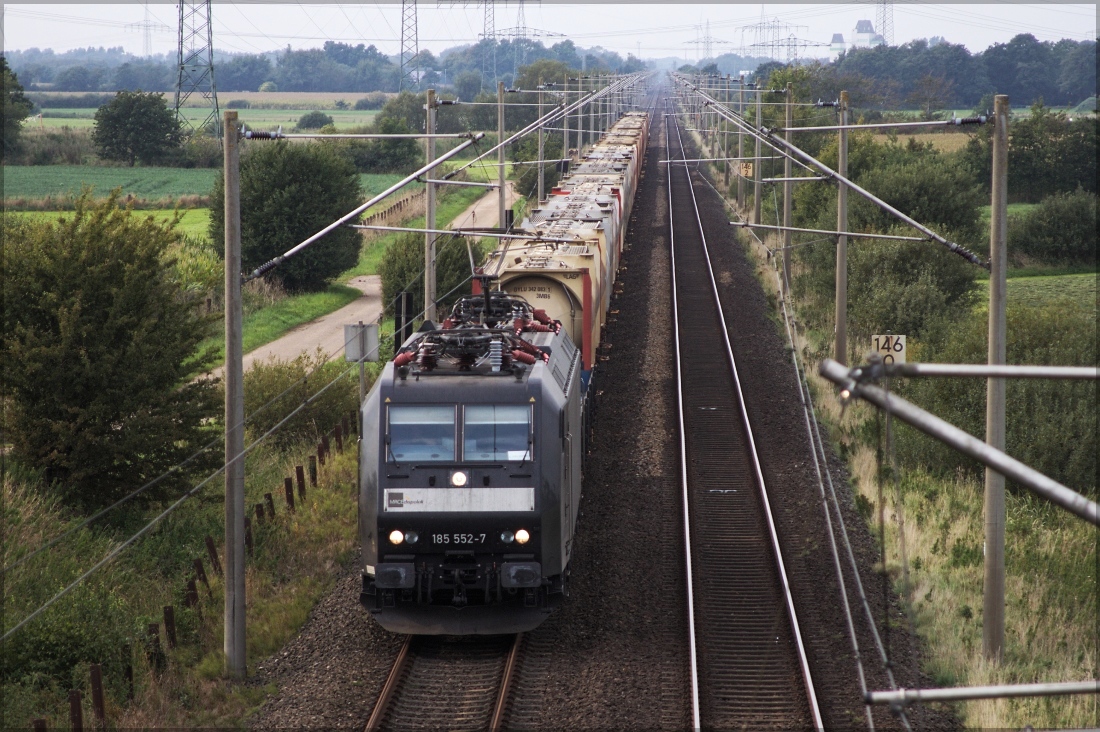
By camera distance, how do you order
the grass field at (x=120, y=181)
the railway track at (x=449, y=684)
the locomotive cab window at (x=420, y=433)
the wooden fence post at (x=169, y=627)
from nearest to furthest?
1. the railway track at (x=449, y=684)
2. the locomotive cab window at (x=420, y=433)
3. the wooden fence post at (x=169, y=627)
4. the grass field at (x=120, y=181)

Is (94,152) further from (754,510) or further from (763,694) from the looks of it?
(763,694)

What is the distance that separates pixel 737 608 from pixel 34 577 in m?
8.49

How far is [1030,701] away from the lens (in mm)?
11594

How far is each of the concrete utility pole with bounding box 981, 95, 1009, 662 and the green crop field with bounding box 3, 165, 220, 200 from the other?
170ft

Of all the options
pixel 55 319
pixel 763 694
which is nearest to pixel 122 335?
pixel 55 319

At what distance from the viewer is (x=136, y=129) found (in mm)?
73438

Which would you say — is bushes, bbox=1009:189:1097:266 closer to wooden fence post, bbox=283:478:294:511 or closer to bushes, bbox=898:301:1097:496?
bushes, bbox=898:301:1097:496

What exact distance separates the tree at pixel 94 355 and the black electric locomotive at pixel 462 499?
7018mm

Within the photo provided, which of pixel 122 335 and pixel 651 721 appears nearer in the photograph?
pixel 651 721

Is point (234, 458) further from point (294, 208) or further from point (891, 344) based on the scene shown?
point (294, 208)

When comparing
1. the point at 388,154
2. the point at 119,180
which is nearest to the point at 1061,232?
the point at 388,154

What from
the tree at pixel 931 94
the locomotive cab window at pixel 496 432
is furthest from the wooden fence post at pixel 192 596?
the tree at pixel 931 94

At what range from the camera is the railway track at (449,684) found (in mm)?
11156

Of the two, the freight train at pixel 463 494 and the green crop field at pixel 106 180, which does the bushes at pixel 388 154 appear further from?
the freight train at pixel 463 494
